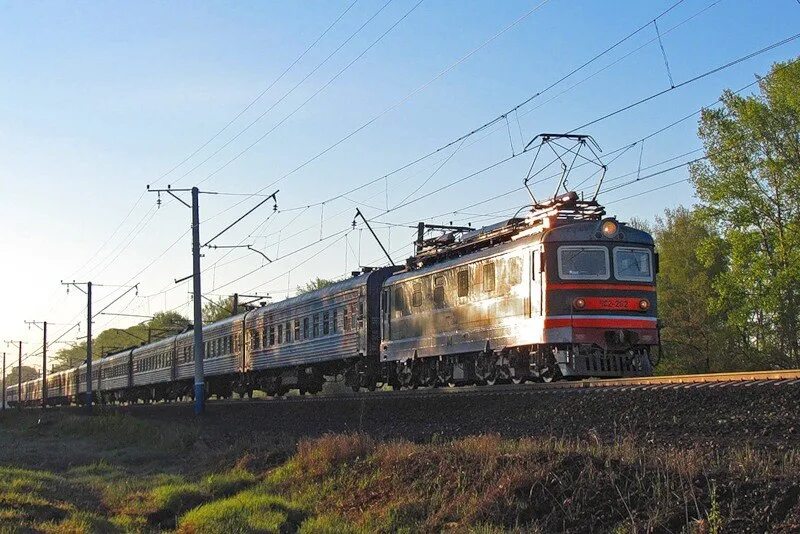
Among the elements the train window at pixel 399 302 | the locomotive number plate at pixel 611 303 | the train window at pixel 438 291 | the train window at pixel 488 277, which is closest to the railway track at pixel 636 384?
the locomotive number plate at pixel 611 303

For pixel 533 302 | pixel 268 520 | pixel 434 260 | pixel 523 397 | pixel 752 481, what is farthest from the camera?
pixel 434 260

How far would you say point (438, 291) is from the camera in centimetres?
2375

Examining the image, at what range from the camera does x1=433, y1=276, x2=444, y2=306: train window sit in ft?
77.4

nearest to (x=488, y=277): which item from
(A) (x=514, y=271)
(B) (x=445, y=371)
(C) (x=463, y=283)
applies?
(A) (x=514, y=271)

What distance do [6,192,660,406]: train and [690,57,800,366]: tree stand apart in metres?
14.6

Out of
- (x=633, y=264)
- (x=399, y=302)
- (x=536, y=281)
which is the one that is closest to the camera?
(x=536, y=281)

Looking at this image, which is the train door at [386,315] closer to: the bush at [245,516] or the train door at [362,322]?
the train door at [362,322]

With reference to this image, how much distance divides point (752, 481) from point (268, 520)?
599 centimetres

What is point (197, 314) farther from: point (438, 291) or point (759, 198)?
point (759, 198)

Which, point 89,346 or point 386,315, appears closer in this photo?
point 386,315

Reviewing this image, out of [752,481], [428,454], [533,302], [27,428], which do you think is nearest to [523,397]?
[533,302]

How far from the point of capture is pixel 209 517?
12.6m

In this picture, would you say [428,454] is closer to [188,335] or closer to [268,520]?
[268,520]

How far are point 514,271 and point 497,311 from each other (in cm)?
103
